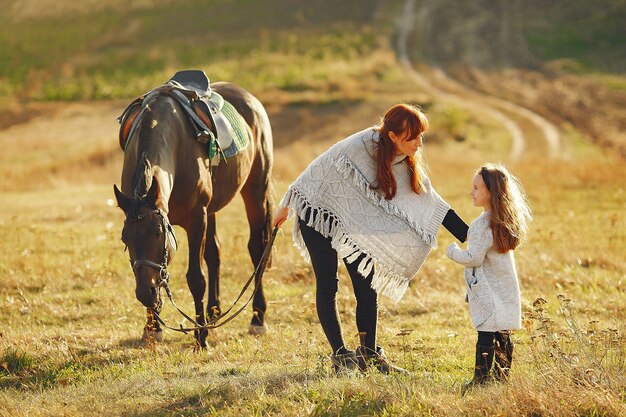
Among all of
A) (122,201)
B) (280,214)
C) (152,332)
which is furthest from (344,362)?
(152,332)

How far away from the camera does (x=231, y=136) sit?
8.13m

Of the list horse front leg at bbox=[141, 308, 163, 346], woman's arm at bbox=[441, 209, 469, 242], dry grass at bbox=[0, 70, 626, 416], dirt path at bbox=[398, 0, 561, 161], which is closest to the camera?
dry grass at bbox=[0, 70, 626, 416]

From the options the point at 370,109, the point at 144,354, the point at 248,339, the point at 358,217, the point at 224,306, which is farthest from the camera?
the point at 370,109

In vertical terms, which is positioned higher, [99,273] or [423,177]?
[423,177]

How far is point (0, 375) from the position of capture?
21.9 feet

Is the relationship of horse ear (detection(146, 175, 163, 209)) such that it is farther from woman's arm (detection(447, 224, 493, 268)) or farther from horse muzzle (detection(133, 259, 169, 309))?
woman's arm (detection(447, 224, 493, 268))

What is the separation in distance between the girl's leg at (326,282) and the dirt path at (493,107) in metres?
20.3

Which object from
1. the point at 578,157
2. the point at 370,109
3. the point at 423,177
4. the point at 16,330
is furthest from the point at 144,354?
the point at 370,109

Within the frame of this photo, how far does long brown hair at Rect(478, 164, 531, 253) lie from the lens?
569 centimetres

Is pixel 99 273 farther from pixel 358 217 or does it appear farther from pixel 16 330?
pixel 358 217

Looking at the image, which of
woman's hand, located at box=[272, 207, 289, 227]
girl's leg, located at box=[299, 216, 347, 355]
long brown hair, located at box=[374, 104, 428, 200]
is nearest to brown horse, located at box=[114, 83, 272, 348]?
woman's hand, located at box=[272, 207, 289, 227]

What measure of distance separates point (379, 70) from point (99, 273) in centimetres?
3299

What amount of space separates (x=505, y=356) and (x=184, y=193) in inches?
125

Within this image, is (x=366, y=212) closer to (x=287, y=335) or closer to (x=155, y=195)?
(x=155, y=195)
